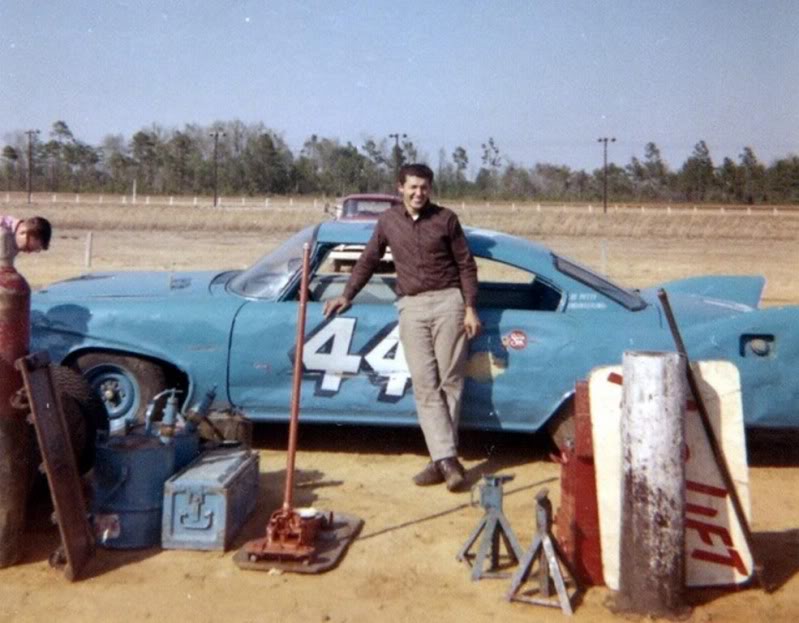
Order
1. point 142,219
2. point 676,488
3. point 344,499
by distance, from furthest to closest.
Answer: point 142,219, point 344,499, point 676,488

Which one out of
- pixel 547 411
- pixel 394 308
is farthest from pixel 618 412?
pixel 394 308

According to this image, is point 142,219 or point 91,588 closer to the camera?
point 91,588

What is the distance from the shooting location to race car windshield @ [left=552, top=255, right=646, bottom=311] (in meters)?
6.22

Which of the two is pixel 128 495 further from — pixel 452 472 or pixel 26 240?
pixel 26 240

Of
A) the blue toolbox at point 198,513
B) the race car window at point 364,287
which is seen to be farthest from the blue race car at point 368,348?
the blue toolbox at point 198,513

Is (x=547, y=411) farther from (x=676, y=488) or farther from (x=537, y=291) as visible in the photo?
(x=676, y=488)

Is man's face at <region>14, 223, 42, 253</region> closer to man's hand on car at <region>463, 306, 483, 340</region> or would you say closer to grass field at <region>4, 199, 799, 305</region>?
man's hand on car at <region>463, 306, 483, 340</region>

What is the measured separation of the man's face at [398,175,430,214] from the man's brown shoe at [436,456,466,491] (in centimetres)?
141

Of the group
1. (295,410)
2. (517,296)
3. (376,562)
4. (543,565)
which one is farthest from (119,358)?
(543,565)

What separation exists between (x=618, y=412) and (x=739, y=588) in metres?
0.92

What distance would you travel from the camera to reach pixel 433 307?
226 inches

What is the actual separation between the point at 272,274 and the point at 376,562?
237 centimetres

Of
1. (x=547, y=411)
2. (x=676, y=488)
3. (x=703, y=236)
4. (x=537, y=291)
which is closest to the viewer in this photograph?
(x=676, y=488)

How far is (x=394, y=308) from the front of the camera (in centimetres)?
612
